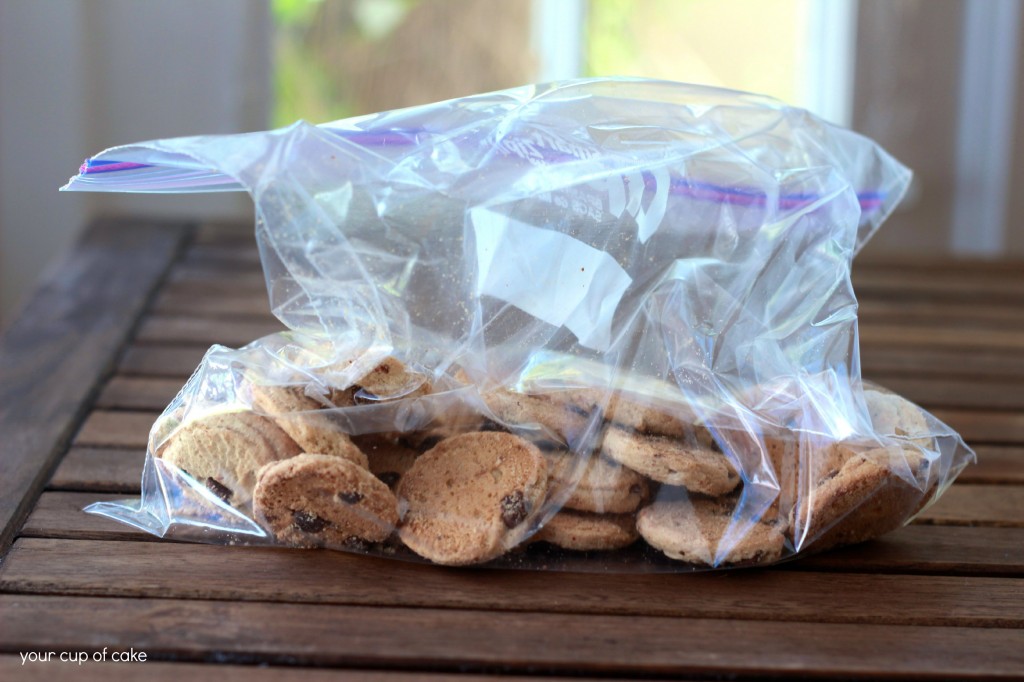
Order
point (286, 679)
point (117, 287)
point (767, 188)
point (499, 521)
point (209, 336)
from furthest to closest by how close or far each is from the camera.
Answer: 1. point (117, 287)
2. point (209, 336)
3. point (767, 188)
4. point (499, 521)
5. point (286, 679)

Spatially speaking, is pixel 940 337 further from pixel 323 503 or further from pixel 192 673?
pixel 192 673

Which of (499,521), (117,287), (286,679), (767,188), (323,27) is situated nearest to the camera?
(286,679)

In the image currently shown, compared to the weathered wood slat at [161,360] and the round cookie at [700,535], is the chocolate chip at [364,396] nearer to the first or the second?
the round cookie at [700,535]

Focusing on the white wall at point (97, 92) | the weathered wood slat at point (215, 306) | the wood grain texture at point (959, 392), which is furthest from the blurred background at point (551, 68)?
the wood grain texture at point (959, 392)

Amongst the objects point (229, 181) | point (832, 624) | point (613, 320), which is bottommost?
point (832, 624)

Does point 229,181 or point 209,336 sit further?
point 209,336

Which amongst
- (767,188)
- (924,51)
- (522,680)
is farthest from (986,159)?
(522,680)

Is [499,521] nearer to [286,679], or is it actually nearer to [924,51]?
[286,679]

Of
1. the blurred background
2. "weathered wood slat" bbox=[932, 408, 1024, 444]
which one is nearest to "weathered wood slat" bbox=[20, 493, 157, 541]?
"weathered wood slat" bbox=[932, 408, 1024, 444]
